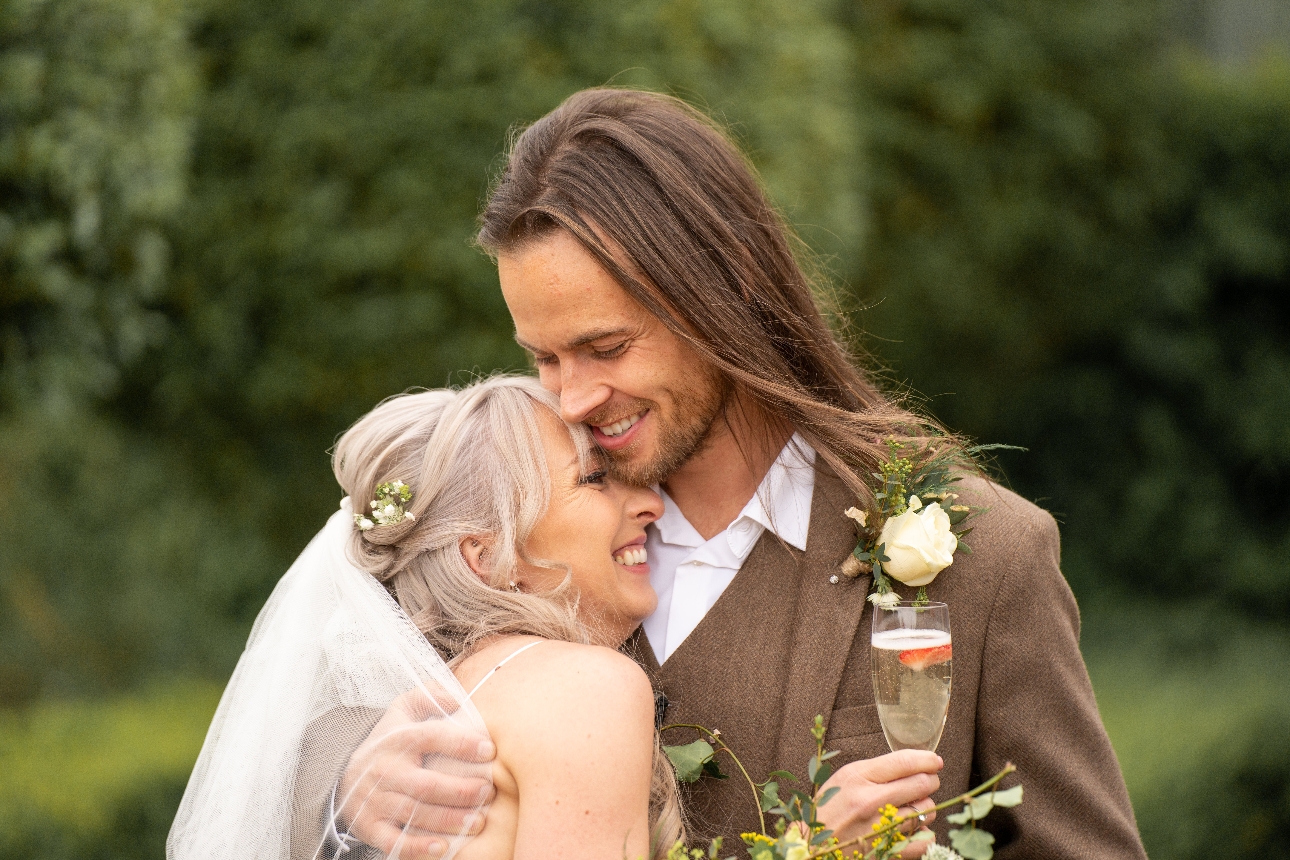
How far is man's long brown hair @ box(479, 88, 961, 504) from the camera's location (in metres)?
2.74

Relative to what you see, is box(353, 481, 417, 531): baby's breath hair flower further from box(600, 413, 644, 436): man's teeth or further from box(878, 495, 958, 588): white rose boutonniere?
box(878, 495, 958, 588): white rose boutonniere

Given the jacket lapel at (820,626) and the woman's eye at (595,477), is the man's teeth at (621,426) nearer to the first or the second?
the woman's eye at (595,477)

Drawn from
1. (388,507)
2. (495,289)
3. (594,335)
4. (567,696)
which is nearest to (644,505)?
(594,335)

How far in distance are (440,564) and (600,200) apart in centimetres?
84

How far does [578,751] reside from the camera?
7.06 ft

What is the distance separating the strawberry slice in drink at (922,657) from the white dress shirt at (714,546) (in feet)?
1.82

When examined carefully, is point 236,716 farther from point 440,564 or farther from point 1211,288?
point 1211,288

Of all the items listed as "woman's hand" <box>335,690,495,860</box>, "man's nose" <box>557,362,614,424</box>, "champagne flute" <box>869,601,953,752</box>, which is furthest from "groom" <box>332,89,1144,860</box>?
"woman's hand" <box>335,690,495,860</box>

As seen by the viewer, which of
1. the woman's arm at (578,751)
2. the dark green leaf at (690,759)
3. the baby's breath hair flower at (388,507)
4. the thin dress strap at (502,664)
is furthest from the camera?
the baby's breath hair flower at (388,507)

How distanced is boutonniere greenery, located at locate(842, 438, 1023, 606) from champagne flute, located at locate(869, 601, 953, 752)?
0.71 ft

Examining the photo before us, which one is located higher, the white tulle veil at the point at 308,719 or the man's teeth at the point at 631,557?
the man's teeth at the point at 631,557

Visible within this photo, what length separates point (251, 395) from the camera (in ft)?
23.9

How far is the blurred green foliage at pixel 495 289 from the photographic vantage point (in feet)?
12.5

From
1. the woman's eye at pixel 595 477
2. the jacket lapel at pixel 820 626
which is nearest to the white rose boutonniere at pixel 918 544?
the jacket lapel at pixel 820 626
